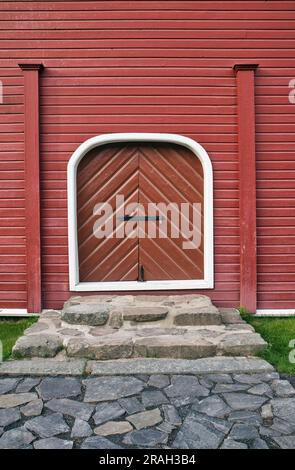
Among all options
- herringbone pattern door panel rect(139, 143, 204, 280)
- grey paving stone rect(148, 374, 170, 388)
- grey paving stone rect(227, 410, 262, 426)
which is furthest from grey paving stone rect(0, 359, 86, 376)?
herringbone pattern door panel rect(139, 143, 204, 280)

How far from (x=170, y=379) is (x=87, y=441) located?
1.08 metres

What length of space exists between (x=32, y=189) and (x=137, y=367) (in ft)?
9.23

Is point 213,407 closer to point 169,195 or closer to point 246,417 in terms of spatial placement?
point 246,417

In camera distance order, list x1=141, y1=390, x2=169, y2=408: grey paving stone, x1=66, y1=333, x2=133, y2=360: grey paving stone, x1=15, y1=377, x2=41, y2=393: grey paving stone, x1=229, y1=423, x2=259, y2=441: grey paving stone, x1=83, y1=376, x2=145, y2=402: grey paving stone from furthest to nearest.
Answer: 1. x1=66, y1=333, x2=133, y2=360: grey paving stone
2. x1=15, y1=377, x2=41, y2=393: grey paving stone
3. x1=83, y1=376, x2=145, y2=402: grey paving stone
4. x1=141, y1=390, x2=169, y2=408: grey paving stone
5. x1=229, y1=423, x2=259, y2=441: grey paving stone

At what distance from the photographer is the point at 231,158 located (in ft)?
18.2

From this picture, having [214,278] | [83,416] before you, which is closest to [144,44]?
[214,278]

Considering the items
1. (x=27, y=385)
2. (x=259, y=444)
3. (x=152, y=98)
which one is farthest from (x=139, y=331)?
(x=152, y=98)

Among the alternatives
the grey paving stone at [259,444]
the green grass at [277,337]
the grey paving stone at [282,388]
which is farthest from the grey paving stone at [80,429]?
the green grass at [277,337]

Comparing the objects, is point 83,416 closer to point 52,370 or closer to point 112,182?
point 52,370

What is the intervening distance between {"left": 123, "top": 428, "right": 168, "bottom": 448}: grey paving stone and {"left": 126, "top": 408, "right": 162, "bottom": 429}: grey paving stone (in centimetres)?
7

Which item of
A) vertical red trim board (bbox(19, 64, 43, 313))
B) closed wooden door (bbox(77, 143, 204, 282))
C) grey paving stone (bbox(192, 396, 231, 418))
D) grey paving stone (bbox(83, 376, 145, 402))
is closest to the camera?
grey paving stone (bbox(192, 396, 231, 418))

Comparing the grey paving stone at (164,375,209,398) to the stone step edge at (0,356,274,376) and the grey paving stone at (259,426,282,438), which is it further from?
the grey paving stone at (259,426,282,438)

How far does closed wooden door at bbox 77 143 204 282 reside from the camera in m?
5.61

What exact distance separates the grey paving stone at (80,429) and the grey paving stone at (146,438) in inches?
10.2
